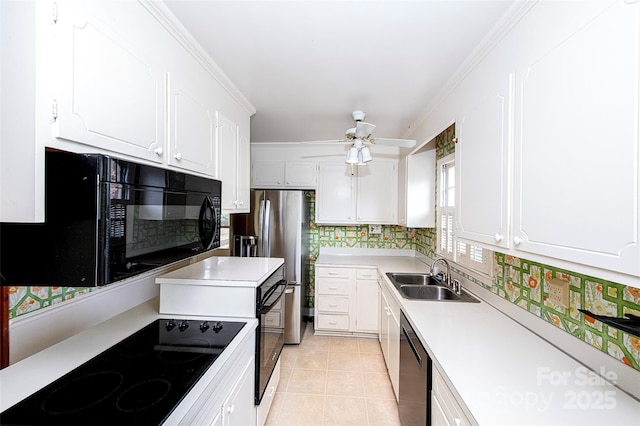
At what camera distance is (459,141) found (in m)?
1.70

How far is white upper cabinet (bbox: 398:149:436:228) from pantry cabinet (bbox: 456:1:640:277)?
150cm

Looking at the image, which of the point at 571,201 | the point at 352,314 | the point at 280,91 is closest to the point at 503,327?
the point at 571,201

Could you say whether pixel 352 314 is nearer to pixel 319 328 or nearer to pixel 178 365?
pixel 319 328

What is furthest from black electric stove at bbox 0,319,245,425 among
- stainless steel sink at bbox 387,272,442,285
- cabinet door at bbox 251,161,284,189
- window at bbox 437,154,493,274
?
Result: cabinet door at bbox 251,161,284,189

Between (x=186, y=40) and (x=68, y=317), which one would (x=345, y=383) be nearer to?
(x=68, y=317)

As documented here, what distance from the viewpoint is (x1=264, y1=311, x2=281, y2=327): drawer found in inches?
70.6

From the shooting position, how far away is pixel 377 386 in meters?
2.38

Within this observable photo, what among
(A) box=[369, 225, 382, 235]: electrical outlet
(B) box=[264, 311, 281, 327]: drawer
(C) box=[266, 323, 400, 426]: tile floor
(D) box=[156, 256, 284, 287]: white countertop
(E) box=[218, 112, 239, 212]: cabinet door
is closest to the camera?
(D) box=[156, 256, 284, 287]: white countertop

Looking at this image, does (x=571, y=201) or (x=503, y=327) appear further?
(x=503, y=327)

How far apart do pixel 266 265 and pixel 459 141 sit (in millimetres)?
1563

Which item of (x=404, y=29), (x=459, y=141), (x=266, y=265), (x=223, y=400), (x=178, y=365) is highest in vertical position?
(x=404, y=29)

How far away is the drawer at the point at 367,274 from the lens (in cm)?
316

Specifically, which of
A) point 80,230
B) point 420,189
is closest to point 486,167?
point 420,189

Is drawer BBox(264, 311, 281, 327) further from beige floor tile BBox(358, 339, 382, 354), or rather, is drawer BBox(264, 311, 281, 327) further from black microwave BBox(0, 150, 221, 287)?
beige floor tile BBox(358, 339, 382, 354)
